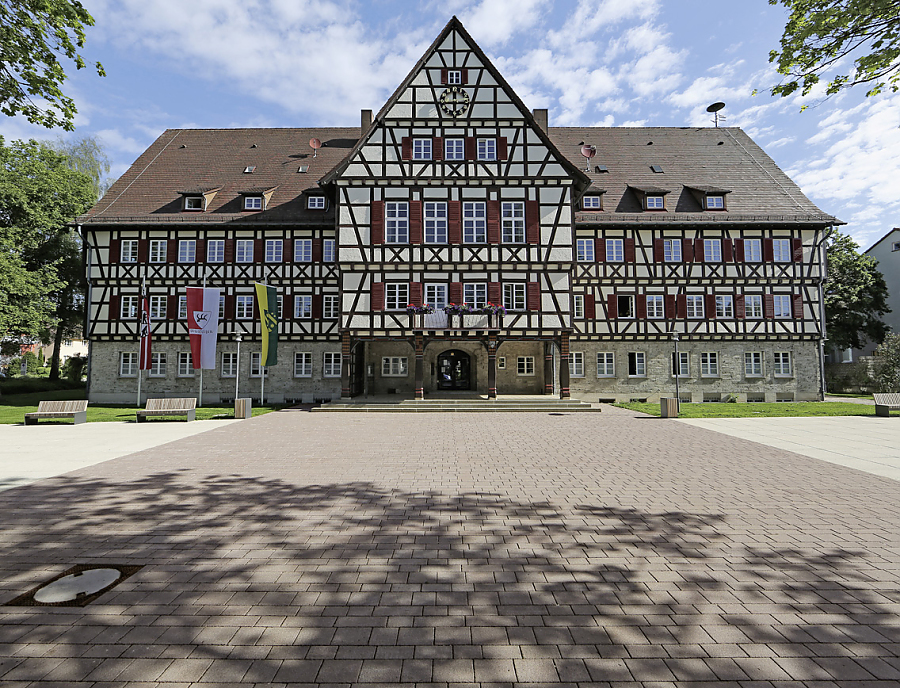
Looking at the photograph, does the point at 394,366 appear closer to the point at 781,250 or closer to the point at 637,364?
the point at 637,364

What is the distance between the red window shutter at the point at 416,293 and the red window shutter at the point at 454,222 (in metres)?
2.72

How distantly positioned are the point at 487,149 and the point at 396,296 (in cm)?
863

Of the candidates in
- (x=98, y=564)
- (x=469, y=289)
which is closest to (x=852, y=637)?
(x=98, y=564)

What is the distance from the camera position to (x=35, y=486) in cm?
789

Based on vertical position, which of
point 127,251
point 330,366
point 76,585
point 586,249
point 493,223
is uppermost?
point 493,223

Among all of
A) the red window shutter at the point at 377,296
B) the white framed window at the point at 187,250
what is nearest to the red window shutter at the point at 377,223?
the red window shutter at the point at 377,296

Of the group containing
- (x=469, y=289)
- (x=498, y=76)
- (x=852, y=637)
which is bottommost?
(x=852, y=637)

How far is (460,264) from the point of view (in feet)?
78.6

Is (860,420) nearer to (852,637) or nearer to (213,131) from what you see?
(852,637)

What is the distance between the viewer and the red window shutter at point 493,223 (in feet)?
79.0

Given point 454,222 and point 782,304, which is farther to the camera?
point 782,304

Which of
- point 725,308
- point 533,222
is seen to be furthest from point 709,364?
point 533,222

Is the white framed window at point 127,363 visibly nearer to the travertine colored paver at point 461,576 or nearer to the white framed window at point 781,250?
the travertine colored paver at point 461,576

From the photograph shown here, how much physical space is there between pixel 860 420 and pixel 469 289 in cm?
1610
